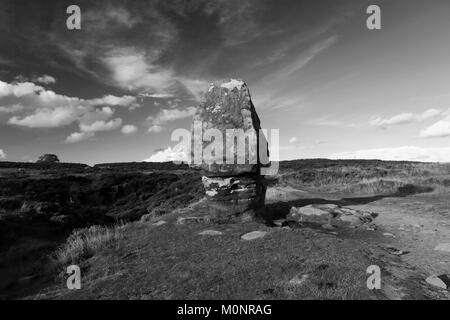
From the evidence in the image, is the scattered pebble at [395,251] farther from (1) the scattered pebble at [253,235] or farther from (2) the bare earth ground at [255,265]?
(1) the scattered pebble at [253,235]

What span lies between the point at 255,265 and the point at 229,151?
503 centimetres

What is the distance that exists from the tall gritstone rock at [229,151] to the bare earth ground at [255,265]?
119 cm

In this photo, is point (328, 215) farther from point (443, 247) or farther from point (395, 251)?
point (443, 247)

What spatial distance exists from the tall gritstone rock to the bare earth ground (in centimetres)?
119

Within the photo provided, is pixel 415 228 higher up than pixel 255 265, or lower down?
lower down

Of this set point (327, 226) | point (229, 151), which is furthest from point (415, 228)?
point (229, 151)

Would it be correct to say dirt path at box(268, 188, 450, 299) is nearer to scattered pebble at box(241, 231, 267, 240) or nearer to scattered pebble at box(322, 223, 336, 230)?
scattered pebble at box(322, 223, 336, 230)

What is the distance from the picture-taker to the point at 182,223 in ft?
31.3

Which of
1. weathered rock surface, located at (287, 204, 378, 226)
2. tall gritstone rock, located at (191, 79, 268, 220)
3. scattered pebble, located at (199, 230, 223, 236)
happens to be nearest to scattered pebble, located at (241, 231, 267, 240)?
scattered pebble, located at (199, 230, 223, 236)

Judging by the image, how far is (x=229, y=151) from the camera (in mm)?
10141

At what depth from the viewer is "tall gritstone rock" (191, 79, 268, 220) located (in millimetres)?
10062

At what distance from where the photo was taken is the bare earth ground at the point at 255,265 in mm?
4656

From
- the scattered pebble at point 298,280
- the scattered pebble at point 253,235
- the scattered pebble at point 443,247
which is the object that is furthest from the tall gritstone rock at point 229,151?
the scattered pebble at point 443,247
